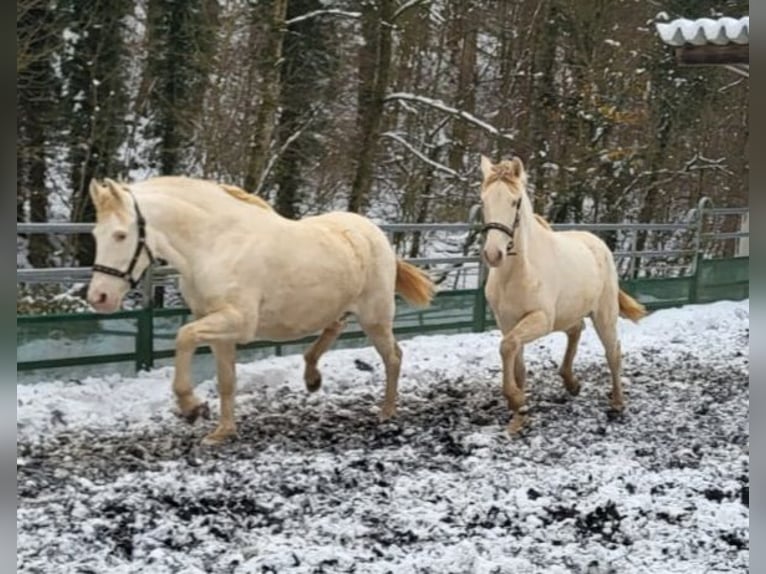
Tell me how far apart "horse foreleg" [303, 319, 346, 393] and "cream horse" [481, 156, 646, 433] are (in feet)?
3.20

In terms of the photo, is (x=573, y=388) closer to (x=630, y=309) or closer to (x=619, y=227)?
(x=630, y=309)

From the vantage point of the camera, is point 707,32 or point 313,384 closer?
point 707,32

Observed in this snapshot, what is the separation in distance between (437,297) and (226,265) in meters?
3.70

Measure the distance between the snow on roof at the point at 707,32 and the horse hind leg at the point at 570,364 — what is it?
6.21 ft

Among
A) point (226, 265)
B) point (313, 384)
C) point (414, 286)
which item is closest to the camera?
point (226, 265)

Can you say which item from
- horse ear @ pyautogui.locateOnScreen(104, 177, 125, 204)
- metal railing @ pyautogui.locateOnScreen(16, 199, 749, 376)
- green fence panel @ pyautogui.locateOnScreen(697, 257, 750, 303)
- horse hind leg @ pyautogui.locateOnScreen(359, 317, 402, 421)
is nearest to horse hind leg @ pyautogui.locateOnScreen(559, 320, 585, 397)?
horse hind leg @ pyautogui.locateOnScreen(359, 317, 402, 421)

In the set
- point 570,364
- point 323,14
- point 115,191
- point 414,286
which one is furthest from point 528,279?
point 323,14

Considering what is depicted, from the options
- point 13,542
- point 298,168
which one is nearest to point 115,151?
point 298,168

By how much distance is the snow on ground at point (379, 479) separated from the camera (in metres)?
3.12

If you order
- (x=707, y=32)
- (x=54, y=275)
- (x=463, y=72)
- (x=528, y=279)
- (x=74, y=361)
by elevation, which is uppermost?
(x=463, y=72)

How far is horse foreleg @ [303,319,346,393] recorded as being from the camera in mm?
5488

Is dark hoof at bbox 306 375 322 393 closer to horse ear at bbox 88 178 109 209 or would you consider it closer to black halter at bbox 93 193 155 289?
black halter at bbox 93 193 155 289

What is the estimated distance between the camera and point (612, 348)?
5.65m

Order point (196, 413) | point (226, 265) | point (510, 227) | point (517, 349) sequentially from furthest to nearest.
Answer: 1. point (517, 349)
2. point (510, 227)
3. point (226, 265)
4. point (196, 413)
